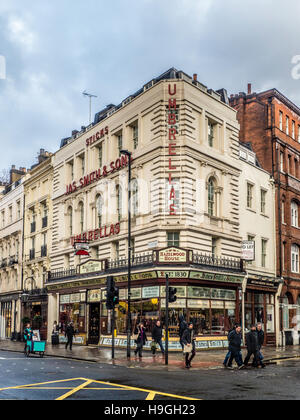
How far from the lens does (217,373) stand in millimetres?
18031

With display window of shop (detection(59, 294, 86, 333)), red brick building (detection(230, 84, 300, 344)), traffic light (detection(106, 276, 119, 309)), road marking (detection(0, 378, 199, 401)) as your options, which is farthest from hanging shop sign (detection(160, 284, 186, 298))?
road marking (detection(0, 378, 199, 401))

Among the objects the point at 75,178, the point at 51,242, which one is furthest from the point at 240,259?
the point at 51,242

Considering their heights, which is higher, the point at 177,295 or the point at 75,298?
the point at 177,295

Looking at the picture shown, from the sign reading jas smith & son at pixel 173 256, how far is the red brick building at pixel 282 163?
13.6 m

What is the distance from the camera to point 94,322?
3472cm

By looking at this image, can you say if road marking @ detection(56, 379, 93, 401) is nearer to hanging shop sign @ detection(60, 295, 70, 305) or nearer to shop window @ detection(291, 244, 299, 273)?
hanging shop sign @ detection(60, 295, 70, 305)

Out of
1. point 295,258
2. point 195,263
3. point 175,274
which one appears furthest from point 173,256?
point 295,258

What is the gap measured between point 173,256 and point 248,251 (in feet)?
23.8

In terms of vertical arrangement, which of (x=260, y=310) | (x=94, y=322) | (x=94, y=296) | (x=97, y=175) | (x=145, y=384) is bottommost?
(x=145, y=384)

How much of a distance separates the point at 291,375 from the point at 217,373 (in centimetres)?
253

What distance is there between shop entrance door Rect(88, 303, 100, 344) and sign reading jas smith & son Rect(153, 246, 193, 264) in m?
8.55

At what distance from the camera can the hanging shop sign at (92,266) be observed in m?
33.4

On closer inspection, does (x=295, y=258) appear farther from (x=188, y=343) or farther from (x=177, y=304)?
(x=188, y=343)
